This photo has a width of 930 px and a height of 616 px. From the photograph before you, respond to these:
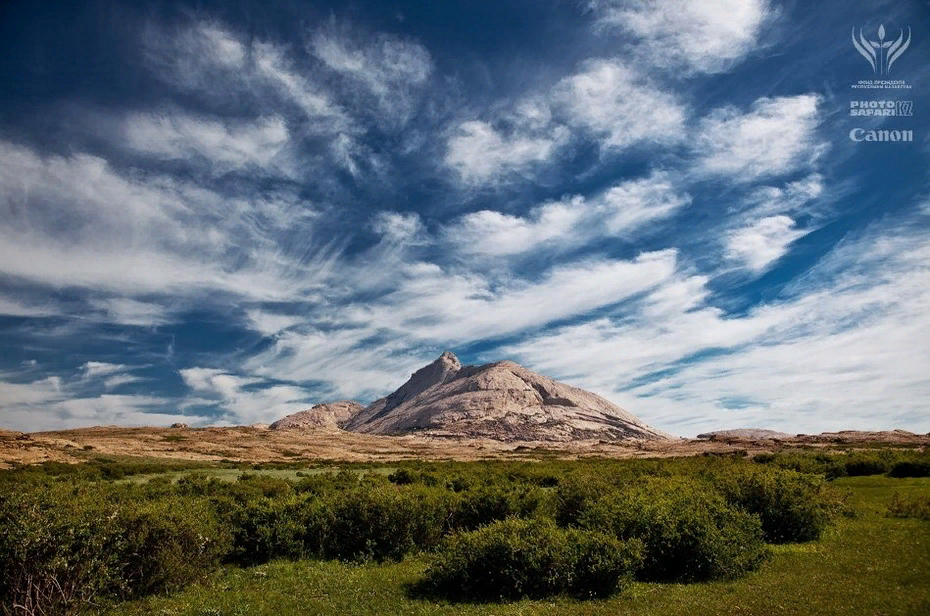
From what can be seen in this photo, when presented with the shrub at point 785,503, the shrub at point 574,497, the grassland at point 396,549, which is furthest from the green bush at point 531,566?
the shrub at point 785,503

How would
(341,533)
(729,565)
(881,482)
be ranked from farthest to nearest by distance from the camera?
1. (881,482)
2. (341,533)
3. (729,565)

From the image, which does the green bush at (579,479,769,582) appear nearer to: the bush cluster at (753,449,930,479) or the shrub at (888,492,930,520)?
the shrub at (888,492,930,520)

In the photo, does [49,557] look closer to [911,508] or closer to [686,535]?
[686,535]

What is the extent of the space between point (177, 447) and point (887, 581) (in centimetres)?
13000

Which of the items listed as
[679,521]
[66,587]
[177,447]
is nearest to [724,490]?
[679,521]

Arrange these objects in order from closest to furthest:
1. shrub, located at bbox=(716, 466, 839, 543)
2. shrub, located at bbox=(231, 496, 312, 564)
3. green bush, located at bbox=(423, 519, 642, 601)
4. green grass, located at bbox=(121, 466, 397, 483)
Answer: green bush, located at bbox=(423, 519, 642, 601), shrub, located at bbox=(231, 496, 312, 564), shrub, located at bbox=(716, 466, 839, 543), green grass, located at bbox=(121, 466, 397, 483)

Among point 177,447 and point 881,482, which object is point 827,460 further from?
point 177,447

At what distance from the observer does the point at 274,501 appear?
31.6 meters

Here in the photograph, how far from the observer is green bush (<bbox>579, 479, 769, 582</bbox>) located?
929 inches

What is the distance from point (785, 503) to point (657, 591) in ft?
48.3

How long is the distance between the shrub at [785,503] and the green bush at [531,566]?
13.5 m

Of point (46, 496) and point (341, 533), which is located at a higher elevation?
point (46, 496)

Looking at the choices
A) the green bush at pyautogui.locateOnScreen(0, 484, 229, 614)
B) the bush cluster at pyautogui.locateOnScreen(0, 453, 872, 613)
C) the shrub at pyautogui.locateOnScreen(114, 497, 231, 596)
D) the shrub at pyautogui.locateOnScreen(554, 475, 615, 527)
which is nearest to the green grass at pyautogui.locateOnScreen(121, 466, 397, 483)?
the bush cluster at pyautogui.locateOnScreen(0, 453, 872, 613)

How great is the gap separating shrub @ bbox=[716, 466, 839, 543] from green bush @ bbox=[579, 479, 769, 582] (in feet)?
15.4
